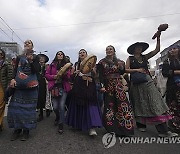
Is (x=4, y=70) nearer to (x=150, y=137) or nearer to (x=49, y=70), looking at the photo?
(x=49, y=70)

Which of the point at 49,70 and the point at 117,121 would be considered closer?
the point at 117,121

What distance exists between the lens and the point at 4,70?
187 inches

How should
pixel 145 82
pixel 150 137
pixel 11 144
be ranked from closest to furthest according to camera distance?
pixel 11 144, pixel 150 137, pixel 145 82

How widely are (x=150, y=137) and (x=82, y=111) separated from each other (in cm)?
137

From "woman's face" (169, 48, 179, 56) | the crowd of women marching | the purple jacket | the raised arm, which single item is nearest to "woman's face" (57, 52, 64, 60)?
the crowd of women marching

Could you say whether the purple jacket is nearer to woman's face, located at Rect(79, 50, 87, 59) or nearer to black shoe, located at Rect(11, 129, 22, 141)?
woman's face, located at Rect(79, 50, 87, 59)

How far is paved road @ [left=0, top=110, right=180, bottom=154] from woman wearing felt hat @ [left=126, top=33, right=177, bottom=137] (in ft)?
0.91

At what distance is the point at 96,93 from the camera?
492cm

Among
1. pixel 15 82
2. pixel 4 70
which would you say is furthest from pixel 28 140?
pixel 4 70

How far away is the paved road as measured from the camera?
3861mm

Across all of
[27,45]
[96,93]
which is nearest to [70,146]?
[96,93]

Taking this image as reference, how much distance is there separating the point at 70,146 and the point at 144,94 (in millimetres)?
1790

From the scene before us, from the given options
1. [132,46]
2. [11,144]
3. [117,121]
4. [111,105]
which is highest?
[132,46]

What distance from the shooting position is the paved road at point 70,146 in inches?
152
